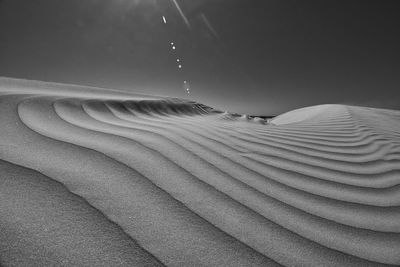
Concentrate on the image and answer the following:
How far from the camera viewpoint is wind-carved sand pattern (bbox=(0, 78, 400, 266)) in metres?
0.58

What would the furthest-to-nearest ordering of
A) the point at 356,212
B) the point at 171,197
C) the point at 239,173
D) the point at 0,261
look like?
1. the point at 239,173
2. the point at 356,212
3. the point at 171,197
4. the point at 0,261

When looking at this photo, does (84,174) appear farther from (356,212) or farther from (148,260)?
(356,212)

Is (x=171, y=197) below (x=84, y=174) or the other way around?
below

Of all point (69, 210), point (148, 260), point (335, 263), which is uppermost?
point (69, 210)

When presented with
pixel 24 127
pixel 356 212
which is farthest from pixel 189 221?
pixel 24 127

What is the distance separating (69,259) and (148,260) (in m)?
0.17

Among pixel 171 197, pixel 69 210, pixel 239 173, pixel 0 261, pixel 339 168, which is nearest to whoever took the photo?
pixel 0 261

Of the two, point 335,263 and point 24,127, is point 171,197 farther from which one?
point 24,127

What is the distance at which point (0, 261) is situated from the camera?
0.47 metres

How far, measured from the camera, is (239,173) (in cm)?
113

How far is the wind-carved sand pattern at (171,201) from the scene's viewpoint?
0.58 meters

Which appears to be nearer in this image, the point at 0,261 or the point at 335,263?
the point at 0,261

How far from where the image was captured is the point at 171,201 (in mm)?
794

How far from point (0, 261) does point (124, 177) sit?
426 mm
